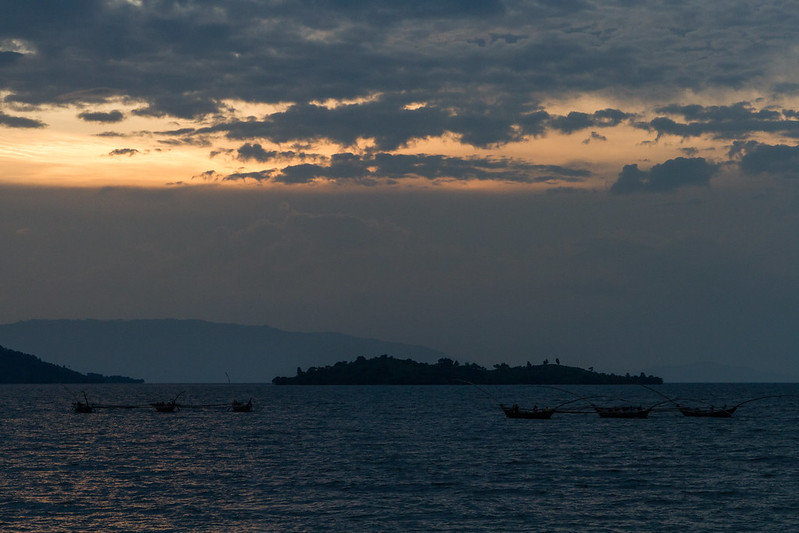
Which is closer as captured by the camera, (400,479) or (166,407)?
(400,479)

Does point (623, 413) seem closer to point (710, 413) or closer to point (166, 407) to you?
point (710, 413)

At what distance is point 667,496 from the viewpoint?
57312 mm

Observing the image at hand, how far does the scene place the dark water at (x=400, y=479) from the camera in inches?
1914

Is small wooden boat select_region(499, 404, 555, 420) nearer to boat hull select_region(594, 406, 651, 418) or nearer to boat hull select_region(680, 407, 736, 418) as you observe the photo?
boat hull select_region(594, 406, 651, 418)

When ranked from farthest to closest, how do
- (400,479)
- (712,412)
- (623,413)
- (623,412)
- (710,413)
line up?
(623,412) < (710,413) < (623,413) < (712,412) < (400,479)

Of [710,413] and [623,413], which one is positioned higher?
[710,413]

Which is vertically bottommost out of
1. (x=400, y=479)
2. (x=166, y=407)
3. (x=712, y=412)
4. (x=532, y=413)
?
(x=166, y=407)

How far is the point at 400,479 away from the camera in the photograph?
213 feet

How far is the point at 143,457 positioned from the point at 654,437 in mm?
57512

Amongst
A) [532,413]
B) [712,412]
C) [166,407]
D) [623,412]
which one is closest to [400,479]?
[532,413]

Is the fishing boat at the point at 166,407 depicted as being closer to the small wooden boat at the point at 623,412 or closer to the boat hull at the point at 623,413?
the small wooden boat at the point at 623,412

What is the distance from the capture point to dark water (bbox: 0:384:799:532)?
160ft

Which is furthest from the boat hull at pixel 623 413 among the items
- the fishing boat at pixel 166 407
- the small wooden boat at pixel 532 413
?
the fishing boat at pixel 166 407

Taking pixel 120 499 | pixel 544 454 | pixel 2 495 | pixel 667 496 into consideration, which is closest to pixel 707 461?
pixel 544 454
